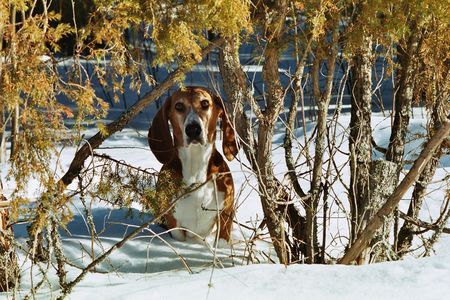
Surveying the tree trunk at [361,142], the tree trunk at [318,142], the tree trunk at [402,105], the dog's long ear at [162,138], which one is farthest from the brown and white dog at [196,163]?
the tree trunk at [402,105]

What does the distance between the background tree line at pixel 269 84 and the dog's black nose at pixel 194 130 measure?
22 centimetres

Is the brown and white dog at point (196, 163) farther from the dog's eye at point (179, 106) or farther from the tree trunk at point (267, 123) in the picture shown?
the tree trunk at point (267, 123)

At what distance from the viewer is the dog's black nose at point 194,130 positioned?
4.36 meters

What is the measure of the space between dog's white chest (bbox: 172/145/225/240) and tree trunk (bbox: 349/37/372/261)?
0.78 metres

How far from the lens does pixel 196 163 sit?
15.0 feet

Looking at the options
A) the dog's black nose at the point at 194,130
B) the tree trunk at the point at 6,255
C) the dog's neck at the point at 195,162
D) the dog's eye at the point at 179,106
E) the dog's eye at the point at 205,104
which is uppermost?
the dog's eye at the point at 205,104

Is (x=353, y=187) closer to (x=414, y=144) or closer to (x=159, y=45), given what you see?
(x=159, y=45)

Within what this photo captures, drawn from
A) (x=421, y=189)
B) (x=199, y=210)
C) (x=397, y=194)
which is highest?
(x=397, y=194)

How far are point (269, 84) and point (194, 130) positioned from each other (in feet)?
1.73

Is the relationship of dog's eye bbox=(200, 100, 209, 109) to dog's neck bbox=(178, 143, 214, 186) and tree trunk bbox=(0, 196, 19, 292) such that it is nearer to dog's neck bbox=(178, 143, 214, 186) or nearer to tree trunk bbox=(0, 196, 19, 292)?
dog's neck bbox=(178, 143, 214, 186)

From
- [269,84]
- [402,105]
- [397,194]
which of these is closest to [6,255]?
[269,84]

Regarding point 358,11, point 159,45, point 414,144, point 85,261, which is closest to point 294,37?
point 358,11

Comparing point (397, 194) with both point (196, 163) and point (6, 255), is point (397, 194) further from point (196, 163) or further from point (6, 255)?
point (6, 255)

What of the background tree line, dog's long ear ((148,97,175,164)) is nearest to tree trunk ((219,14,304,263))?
the background tree line
